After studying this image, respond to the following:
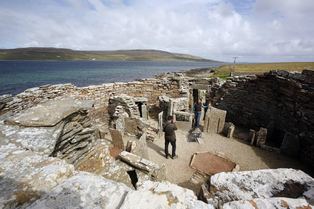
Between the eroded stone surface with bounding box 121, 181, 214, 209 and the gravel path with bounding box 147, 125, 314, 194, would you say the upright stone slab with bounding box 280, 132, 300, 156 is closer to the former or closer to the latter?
the gravel path with bounding box 147, 125, 314, 194

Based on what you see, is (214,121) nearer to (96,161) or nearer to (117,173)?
(117,173)

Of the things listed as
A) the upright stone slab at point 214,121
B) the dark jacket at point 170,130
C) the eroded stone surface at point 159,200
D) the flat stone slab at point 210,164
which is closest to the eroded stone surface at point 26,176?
the eroded stone surface at point 159,200

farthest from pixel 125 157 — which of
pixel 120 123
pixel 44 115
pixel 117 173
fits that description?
pixel 120 123

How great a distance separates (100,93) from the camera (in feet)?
33.1

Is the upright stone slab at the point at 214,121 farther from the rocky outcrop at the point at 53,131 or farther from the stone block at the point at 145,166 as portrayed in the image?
the rocky outcrop at the point at 53,131

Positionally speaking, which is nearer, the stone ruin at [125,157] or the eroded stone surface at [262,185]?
the stone ruin at [125,157]

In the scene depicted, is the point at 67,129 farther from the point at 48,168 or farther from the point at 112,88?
the point at 112,88

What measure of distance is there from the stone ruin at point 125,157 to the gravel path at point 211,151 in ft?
1.36

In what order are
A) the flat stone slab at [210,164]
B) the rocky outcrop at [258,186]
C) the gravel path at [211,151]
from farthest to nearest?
the flat stone slab at [210,164] < the gravel path at [211,151] < the rocky outcrop at [258,186]

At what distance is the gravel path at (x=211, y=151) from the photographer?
537 cm

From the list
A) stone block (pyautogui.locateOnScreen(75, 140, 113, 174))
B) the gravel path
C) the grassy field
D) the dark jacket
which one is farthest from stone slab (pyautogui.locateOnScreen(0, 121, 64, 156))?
the grassy field

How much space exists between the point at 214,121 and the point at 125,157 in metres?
6.14

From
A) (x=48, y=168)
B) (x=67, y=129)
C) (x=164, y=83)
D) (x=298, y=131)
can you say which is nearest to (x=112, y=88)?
(x=164, y=83)

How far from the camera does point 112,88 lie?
10.7 meters
